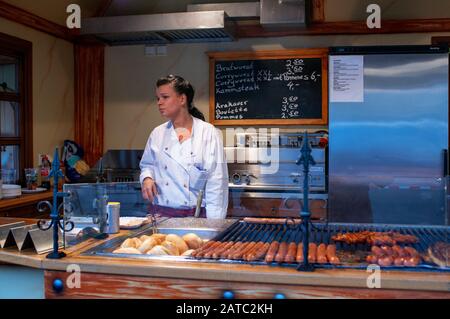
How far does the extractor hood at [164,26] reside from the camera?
4184mm

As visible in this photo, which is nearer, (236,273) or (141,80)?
(236,273)

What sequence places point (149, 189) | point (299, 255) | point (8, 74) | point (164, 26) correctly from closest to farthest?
1. point (299, 255)
2. point (149, 189)
3. point (164, 26)
4. point (8, 74)

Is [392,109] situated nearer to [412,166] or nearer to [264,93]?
[412,166]

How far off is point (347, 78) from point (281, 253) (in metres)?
2.57

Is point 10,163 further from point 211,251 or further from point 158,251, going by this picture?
point 211,251

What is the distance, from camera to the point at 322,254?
1.87 meters

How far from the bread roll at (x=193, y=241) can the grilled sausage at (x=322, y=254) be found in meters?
0.54

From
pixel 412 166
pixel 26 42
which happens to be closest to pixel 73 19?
pixel 26 42

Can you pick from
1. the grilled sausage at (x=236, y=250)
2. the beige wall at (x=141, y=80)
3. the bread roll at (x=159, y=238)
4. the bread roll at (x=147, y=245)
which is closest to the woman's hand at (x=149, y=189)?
the bread roll at (x=159, y=238)

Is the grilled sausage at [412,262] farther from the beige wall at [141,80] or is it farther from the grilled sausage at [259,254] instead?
the beige wall at [141,80]

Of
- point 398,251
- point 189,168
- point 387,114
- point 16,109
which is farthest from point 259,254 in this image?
point 16,109

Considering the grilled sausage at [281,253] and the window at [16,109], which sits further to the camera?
the window at [16,109]

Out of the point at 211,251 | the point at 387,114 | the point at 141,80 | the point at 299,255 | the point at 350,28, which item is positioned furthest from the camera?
the point at 141,80

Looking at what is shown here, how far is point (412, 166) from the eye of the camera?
4.03m
